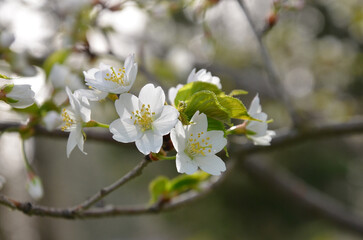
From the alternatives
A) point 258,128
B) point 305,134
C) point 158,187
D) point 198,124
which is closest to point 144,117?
point 198,124

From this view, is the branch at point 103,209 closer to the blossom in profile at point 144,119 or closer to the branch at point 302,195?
the blossom in profile at point 144,119

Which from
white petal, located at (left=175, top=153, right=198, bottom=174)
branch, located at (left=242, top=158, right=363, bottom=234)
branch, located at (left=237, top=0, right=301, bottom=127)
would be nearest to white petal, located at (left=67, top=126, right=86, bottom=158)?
white petal, located at (left=175, top=153, right=198, bottom=174)

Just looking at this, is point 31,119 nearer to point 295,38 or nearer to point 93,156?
point 295,38

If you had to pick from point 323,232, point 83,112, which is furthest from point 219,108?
point 323,232

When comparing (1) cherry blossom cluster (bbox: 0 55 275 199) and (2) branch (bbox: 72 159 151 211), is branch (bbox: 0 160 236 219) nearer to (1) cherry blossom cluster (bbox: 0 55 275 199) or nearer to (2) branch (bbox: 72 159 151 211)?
(2) branch (bbox: 72 159 151 211)

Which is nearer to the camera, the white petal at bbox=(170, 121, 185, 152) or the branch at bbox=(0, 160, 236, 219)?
the white petal at bbox=(170, 121, 185, 152)

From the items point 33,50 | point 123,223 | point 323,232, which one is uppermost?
point 33,50
